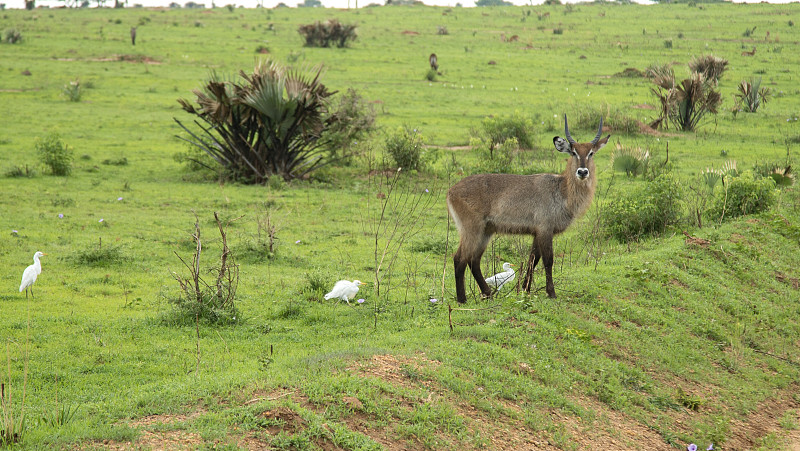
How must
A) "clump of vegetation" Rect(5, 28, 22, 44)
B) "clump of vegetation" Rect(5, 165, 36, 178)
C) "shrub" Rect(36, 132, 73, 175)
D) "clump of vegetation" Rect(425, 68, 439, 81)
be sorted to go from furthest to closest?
"clump of vegetation" Rect(5, 28, 22, 44)
"clump of vegetation" Rect(425, 68, 439, 81)
"shrub" Rect(36, 132, 73, 175)
"clump of vegetation" Rect(5, 165, 36, 178)

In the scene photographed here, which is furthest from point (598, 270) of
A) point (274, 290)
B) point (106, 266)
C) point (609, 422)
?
point (106, 266)

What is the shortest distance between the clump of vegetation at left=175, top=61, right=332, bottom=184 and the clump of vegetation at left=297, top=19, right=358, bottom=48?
2240cm

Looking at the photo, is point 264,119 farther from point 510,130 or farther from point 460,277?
point 460,277

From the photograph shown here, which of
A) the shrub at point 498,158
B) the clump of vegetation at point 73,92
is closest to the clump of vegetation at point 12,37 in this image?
the clump of vegetation at point 73,92

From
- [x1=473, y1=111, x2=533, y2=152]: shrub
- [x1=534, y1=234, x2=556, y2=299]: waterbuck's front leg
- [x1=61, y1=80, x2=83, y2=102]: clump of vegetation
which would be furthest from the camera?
[x1=61, y1=80, x2=83, y2=102]: clump of vegetation

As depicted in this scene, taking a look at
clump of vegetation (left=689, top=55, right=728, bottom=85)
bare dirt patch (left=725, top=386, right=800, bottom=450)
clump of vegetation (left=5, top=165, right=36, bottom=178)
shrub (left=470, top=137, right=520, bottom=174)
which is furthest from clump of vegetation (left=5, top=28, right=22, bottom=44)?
bare dirt patch (left=725, top=386, right=800, bottom=450)

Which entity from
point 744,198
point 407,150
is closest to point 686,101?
point 407,150

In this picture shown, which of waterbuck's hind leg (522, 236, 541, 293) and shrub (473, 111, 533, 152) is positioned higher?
shrub (473, 111, 533, 152)

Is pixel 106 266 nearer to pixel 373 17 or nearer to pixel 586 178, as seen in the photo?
pixel 586 178

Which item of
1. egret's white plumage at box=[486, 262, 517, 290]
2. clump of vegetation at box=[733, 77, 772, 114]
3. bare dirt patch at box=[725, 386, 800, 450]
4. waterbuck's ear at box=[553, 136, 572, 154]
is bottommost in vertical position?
bare dirt patch at box=[725, 386, 800, 450]

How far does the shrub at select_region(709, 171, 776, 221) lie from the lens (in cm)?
1093

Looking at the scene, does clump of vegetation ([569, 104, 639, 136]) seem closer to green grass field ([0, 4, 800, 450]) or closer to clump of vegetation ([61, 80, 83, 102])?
green grass field ([0, 4, 800, 450])

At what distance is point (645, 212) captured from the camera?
10.7 meters

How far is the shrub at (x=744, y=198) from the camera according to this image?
10930 millimetres
